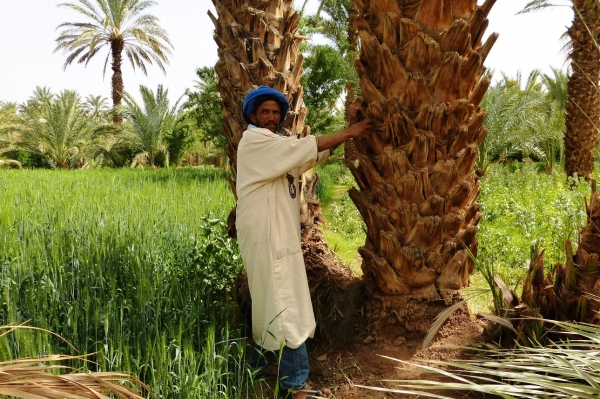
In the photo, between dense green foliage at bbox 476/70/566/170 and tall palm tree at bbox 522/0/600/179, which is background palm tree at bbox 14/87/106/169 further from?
tall palm tree at bbox 522/0/600/179

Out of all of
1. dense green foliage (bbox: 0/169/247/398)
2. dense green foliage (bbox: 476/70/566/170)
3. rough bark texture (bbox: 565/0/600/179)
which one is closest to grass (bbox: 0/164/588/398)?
dense green foliage (bbox: 0/169/247/398)

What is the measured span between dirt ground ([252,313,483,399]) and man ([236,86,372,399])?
0.53ft

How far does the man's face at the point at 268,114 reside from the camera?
2795mm

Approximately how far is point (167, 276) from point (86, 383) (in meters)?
2.44

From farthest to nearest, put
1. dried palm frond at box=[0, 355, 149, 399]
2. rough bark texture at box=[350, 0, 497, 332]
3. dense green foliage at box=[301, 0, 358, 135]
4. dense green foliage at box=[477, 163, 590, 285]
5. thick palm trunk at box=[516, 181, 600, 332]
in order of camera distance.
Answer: dense green foliage at box=[301, 0, 358, 135]
dense green foliage at box=[477, 163, 590, 285]
rough bark texture at box=[350, 0, 497, 332]
thick palm trunk at box=[516, 181, 600, 332]
dried palm frond at box=[0, 355, 149, 399]

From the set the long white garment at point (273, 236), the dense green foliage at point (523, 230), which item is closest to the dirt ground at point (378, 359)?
the long white garment at point (273, 236)

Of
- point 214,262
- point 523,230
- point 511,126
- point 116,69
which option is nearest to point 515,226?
point 523,230

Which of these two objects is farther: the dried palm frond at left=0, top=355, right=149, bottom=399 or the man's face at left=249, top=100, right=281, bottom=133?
the man's face at left=249, top=100, right=281, bottom=133

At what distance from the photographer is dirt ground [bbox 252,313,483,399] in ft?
8.82

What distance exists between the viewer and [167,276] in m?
3.45

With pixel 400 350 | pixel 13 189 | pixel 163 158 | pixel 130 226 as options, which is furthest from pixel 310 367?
pixel 163 158

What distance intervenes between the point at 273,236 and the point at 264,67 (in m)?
1.62

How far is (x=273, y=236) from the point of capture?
2658 mm

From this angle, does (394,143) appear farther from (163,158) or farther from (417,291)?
(163,158)
